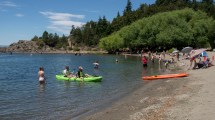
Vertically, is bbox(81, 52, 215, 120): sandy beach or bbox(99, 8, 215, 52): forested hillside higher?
bbox(99, 8, 215, 52): forested hillside

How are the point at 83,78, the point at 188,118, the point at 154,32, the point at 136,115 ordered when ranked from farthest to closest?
the point at 154,32 → the point at 83,78 → the point at 136,115 → the point at 188,118

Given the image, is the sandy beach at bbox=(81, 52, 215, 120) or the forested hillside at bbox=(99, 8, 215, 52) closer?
the sandy beach at bbox=(81, 52, 215, 120)

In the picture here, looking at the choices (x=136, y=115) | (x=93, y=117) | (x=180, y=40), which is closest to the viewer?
(x=136, y=115)

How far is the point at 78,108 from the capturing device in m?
22.5

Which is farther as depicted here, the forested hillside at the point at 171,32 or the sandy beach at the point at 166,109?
the forested hillside at the point at 171,32

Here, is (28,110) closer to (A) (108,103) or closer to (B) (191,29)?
(A) (108,103)

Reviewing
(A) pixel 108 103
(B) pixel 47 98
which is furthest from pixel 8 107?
(A) pixel 108 103

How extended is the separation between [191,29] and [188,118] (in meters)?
89.6

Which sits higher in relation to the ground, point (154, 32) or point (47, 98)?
point (154, 32)

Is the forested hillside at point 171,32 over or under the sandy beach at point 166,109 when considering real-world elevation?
over

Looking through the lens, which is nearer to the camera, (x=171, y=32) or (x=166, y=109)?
(x=166, y=109)

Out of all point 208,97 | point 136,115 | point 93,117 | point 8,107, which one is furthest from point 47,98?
point 208,97

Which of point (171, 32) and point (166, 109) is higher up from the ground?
point (171, 32)

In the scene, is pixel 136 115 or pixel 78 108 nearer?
pixel 136 115
